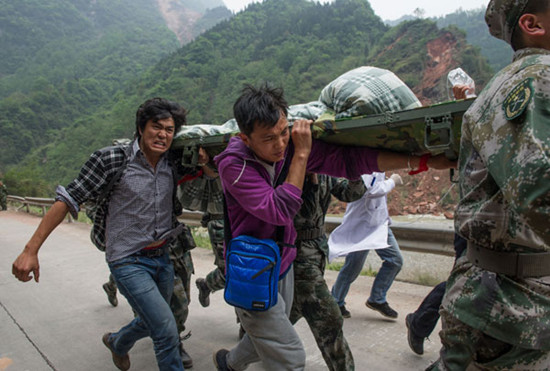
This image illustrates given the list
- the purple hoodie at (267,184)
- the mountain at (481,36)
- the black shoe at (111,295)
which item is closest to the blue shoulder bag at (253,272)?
the purple hoodie at (267,184)

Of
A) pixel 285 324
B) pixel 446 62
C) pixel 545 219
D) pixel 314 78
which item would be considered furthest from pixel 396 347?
pixel 314 78

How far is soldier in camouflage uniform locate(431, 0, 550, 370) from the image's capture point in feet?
3.93

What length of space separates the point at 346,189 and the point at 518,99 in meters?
1.84

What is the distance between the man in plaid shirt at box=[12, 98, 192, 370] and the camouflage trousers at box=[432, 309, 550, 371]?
163 cm

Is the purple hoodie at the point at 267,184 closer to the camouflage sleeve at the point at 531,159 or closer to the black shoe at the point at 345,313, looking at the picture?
the camouflage sleeve at the point at 531,159

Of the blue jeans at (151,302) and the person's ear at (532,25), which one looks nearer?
the person's ear at (532,25)

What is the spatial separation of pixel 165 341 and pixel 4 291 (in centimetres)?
379

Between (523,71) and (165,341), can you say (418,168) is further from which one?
(165,341)

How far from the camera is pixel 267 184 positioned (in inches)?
80.8

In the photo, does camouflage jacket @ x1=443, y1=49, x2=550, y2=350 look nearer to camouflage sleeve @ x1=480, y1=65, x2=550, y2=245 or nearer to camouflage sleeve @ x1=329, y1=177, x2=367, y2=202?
camouflage sleeve @ x1=480, y1=65, x2=550, y2=245

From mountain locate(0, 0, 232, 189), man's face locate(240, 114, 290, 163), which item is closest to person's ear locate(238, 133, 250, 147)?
man's face locate(240, 114, 290, 163)

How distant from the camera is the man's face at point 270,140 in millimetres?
2037

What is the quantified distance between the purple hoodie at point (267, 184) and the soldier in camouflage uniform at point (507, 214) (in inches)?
27.8

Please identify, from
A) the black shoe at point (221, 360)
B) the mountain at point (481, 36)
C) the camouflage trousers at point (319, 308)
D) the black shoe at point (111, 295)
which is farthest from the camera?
the mountain at point (481, 36)
